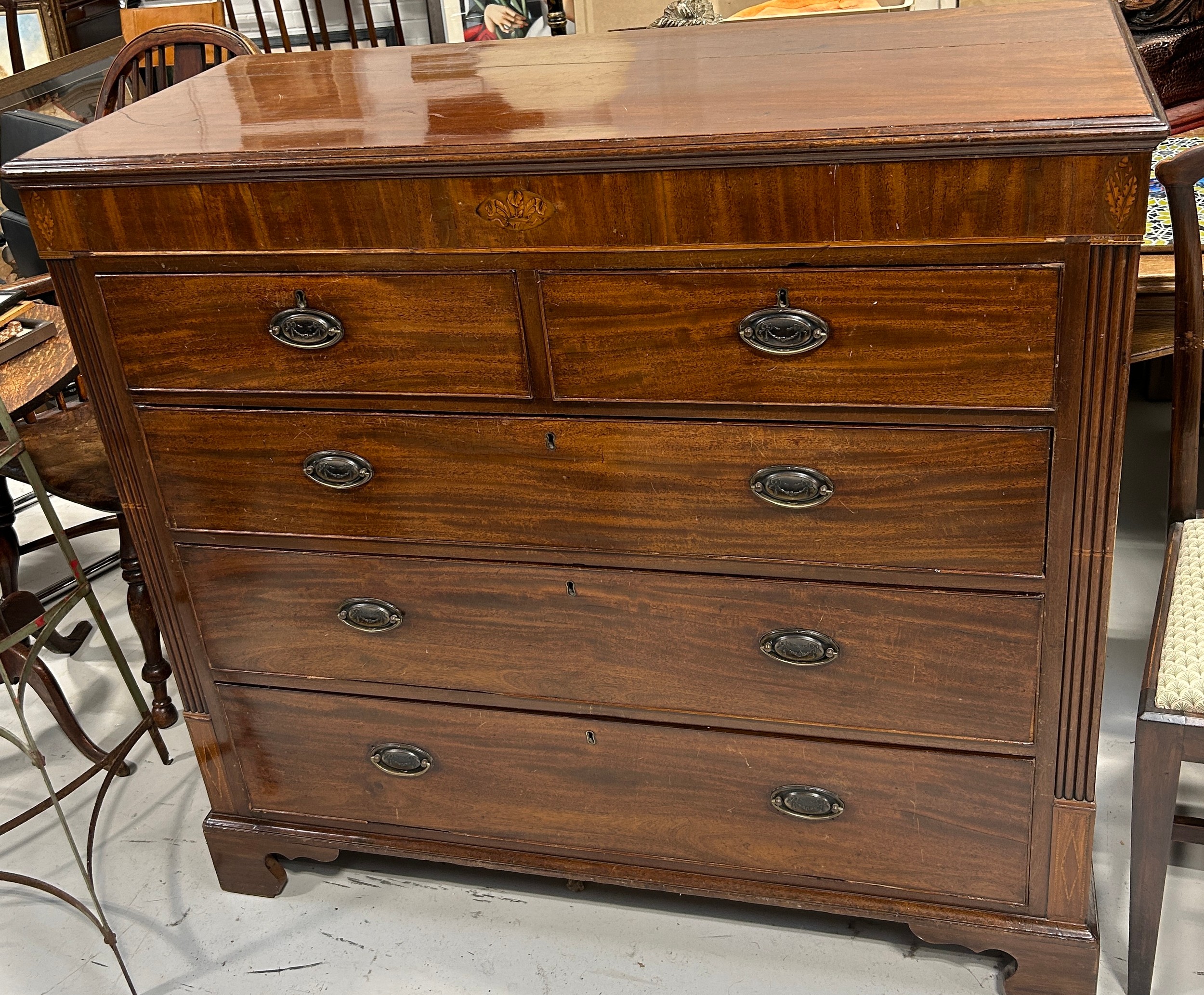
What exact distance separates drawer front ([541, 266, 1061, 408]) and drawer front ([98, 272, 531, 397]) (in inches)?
3.4

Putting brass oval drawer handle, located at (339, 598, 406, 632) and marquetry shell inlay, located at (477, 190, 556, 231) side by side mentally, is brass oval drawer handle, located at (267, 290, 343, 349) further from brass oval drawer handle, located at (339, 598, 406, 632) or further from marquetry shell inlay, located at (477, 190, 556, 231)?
brass oval drawer handle, located at (339, 598, 406, 632)

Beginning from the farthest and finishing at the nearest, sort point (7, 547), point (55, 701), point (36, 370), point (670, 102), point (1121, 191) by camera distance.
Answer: point (7, 547), point (55, 701), point (36, 370), point (670, 102), point (1121, 191)

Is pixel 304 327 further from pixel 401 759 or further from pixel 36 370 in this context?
pixel 36 370

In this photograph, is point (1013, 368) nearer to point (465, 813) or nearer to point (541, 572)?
point (541, 572)

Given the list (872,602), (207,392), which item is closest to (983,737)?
(872,602)

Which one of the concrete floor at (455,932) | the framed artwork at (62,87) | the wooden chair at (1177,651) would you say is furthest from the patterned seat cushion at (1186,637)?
the framed artwork at (62,87)

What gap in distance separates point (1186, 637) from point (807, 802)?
55cm

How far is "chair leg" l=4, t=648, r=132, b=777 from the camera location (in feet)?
7.61

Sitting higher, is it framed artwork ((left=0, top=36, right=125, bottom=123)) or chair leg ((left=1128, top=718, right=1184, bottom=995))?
framed artwork ((left=0, top=36, right=125, bottom=123))

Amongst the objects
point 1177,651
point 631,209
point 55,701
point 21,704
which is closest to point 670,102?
point 631,209

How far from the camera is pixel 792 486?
153 cm

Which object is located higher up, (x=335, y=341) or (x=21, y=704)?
(x=335, y=341)

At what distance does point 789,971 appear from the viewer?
6.07 feet

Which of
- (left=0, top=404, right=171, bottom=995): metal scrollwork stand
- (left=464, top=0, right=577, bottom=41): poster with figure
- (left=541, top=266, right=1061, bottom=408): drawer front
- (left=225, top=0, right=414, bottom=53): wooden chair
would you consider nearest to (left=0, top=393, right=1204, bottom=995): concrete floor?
(left=0, top=404, right=171, bottom=995): metal scrollwork stand
